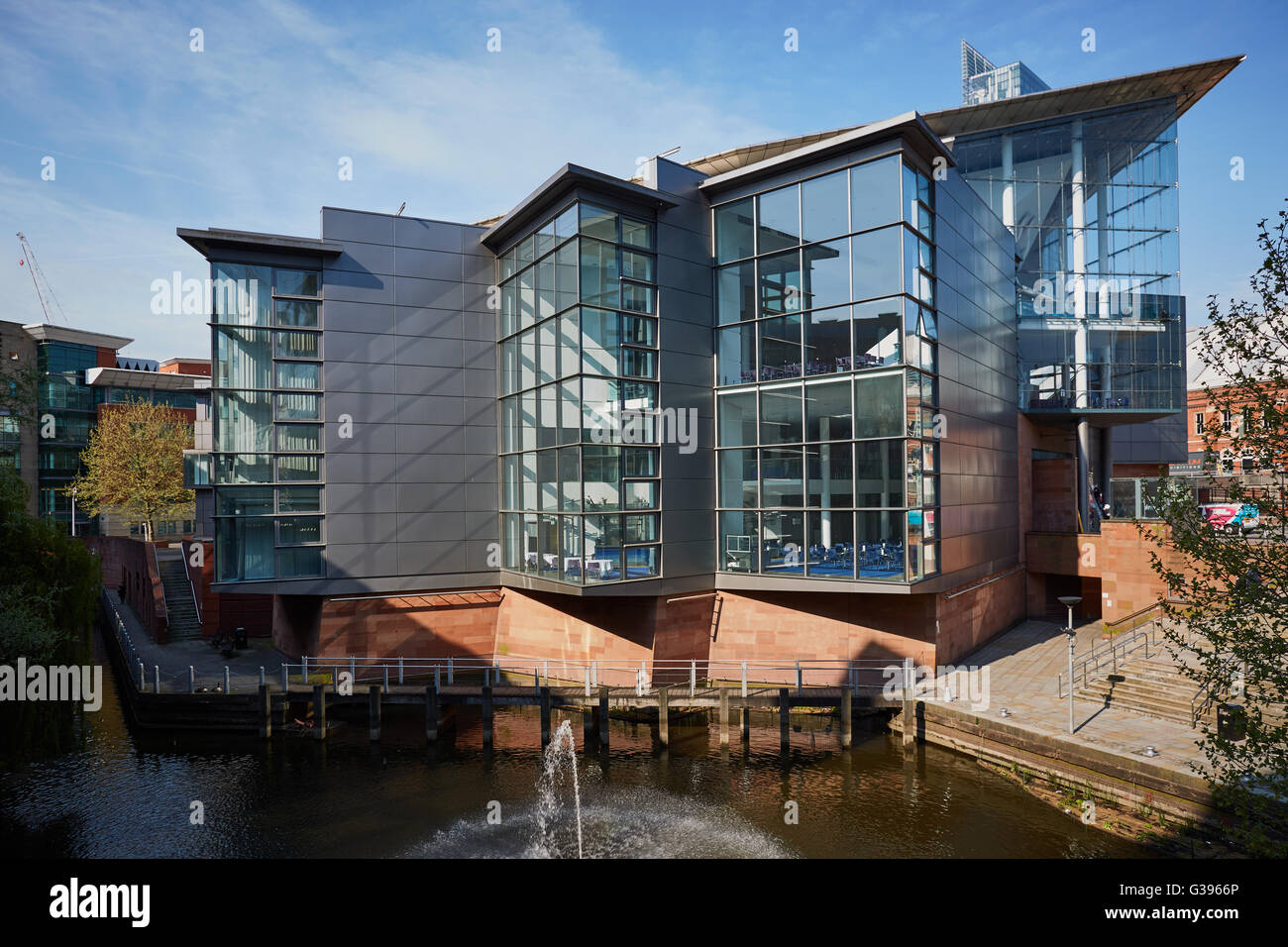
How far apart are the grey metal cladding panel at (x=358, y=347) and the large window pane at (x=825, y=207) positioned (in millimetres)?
Answer: 14577

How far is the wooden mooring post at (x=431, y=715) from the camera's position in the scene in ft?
70.9

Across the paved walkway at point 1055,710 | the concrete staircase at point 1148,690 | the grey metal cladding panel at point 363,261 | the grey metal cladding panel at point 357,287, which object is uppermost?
the grey metal cladding panel at point 363,261

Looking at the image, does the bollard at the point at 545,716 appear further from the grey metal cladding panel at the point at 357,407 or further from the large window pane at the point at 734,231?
the large window pane at the point at 734,231

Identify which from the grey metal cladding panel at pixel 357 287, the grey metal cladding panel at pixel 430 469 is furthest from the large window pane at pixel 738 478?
the grey metal cladding panel at pixel 357 287

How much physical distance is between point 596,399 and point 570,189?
6480 mm

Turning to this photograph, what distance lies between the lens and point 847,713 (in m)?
20.5

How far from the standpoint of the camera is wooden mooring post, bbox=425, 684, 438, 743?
21.6 metres

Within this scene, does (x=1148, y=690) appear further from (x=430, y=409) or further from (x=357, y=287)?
(x=357, y=287)

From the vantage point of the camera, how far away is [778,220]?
2292 centimetres

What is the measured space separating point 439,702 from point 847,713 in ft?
40.2

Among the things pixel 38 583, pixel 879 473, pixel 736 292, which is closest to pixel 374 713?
pixel 38 583
